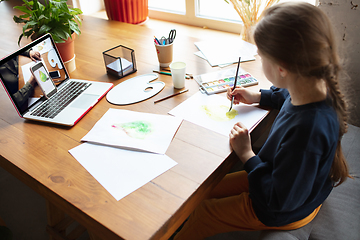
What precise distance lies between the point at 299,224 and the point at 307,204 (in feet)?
0.24

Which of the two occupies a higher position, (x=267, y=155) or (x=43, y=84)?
(x=43, y=84)

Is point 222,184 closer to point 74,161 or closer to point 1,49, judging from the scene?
point 74,161

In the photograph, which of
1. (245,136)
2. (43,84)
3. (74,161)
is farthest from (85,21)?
(245,136)

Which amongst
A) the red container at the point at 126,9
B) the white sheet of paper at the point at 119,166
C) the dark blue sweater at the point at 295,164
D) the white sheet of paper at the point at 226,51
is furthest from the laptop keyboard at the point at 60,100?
the red container at the point at 126,9

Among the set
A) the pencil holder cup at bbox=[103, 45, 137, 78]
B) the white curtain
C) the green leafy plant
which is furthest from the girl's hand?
the white curtain

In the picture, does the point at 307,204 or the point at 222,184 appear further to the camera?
the point at 222,184

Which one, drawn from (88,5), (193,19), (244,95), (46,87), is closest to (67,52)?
(46,87)

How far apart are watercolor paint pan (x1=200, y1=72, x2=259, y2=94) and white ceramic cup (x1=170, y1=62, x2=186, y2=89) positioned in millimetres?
85

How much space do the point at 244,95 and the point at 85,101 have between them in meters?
0.61

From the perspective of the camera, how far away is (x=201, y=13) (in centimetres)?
212

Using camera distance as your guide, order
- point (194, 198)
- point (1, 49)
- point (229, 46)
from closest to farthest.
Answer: point (194, 198), point (229, 46), point (1, 49)

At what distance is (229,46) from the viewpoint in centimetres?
141

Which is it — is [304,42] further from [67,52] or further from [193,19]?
[193,19]

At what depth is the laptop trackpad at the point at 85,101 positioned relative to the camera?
1.01 meters
